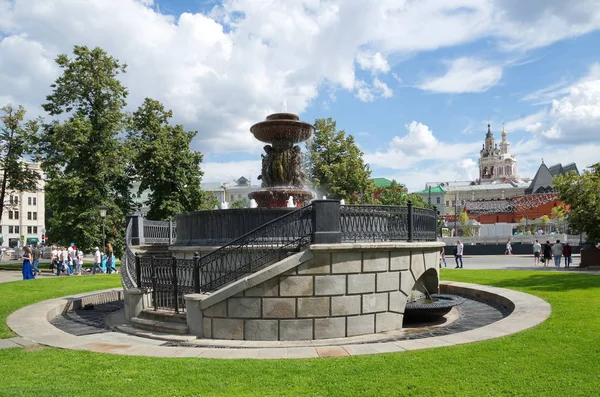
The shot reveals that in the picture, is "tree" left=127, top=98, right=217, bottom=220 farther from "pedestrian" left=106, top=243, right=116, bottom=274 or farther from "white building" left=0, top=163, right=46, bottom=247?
"white building" left=0, top=163, right=46, bottom=247

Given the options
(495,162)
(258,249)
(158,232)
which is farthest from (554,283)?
(495,162)

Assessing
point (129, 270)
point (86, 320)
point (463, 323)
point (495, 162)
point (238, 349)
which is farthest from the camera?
point (495, 162)

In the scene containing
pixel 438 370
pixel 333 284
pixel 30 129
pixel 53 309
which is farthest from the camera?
pixel 30 129

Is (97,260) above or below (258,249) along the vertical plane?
below

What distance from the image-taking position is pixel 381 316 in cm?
1016

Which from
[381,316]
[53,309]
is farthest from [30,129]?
[381,316]

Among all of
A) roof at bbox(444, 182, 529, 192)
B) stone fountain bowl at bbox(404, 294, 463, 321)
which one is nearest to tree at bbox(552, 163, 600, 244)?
stone fountain bowl at bbox(404, 294, 463, 321)

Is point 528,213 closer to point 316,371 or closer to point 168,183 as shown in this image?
point 168,183

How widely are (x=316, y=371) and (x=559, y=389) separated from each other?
10.1ft

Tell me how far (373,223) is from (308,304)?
95.3 inches

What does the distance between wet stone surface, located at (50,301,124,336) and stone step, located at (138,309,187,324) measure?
37.7 inches

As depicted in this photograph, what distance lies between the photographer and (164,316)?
412 inches

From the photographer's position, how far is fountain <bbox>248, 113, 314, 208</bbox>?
50.6 feet

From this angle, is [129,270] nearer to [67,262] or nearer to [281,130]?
[281,130]
